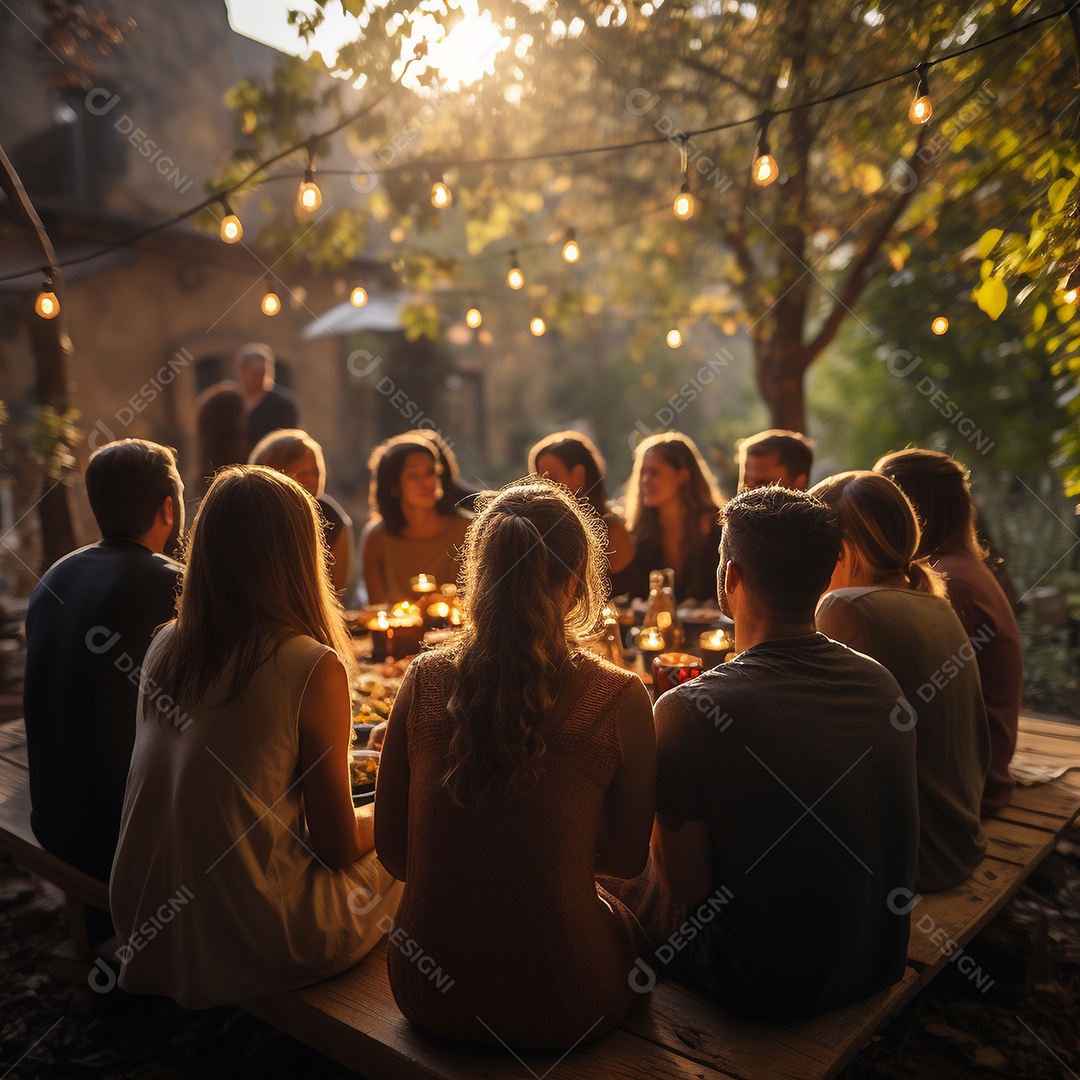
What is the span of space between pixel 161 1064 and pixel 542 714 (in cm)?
195

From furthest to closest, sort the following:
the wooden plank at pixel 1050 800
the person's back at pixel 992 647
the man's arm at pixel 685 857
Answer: the wooden plank at pixel 1050 800
the person's back at pixel 992 647
the man's arm at pixel 685 857

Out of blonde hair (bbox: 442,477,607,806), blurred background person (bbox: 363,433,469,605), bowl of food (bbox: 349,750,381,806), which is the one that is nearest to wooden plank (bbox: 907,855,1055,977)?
blonde hair (bbox: 442,477,607,806)

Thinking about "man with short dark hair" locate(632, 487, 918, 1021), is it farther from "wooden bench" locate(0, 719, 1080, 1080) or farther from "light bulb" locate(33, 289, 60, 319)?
"light bulb" locate(33, 289, 60, 319)

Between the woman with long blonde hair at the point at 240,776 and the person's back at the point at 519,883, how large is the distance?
38 centimetres

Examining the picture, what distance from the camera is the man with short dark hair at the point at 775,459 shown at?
13.8 ft

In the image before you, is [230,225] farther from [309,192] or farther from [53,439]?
[53,439]

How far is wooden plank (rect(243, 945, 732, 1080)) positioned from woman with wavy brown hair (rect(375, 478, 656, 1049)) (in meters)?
0.06

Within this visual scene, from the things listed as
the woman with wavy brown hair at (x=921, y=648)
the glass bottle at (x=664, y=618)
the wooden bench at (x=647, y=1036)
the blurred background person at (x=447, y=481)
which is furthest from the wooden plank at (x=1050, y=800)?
the blurred background person at (x=447, y=481)

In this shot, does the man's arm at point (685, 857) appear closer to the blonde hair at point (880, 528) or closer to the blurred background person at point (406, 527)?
the blonde hair at point (880, 528)

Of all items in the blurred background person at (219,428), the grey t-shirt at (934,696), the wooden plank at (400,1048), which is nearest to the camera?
the wooden plank at (400,1048)

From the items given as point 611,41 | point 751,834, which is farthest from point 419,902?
point 611,41

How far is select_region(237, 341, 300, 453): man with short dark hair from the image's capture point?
7.06 m

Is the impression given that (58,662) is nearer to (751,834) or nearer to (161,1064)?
(161,1064)

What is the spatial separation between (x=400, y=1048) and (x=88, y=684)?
144cm
